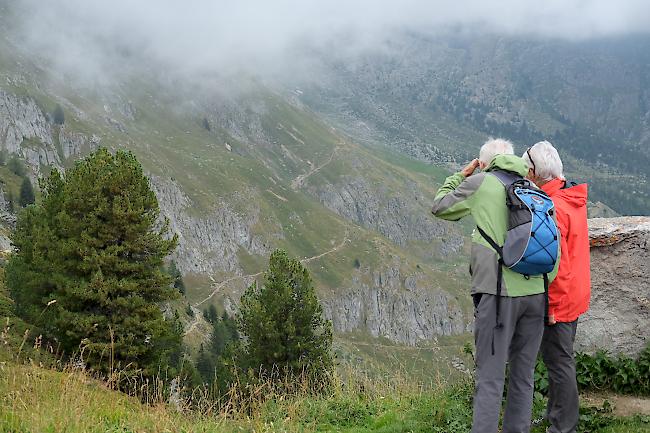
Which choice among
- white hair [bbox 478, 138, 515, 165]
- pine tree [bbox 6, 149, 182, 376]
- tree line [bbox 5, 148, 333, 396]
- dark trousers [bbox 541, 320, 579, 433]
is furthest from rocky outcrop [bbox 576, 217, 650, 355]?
pine tree [bbox 6, 149, 182, 376]

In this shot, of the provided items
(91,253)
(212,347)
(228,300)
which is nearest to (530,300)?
(91,253)

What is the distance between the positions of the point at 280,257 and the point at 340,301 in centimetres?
16441

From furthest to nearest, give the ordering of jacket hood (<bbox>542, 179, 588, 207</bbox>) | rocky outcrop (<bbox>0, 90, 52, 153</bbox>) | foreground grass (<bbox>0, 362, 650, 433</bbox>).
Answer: rocky outcrop (<bbox>0, 90, 52, 153</bbox>) < jacket hood (<bbox>542, 179, 588, 207</bbox>) < foreground grass (<bbox>0, 362, 650, 433</bbox>)

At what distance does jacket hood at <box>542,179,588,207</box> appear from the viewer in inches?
251

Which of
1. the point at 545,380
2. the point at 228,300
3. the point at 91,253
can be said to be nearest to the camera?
the point at 545,380

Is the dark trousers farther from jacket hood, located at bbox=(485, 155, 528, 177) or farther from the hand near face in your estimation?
the hand near face

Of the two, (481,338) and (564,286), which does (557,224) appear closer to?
(564,286)

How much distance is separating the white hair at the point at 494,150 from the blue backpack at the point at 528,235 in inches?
16.6

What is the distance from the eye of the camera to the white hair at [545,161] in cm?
643

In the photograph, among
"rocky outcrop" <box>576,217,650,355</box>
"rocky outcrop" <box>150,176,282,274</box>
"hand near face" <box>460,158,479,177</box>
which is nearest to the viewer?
"hand near face" <box>460,158,479,177</box>

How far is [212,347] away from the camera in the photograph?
78812 mm

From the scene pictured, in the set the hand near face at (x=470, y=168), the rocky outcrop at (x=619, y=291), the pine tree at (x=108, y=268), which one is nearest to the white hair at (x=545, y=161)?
the hand near face at (x=470, y=168)

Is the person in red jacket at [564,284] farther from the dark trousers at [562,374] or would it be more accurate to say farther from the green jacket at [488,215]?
the green jacket at [488,215]

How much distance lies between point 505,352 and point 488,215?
152 centimetres
